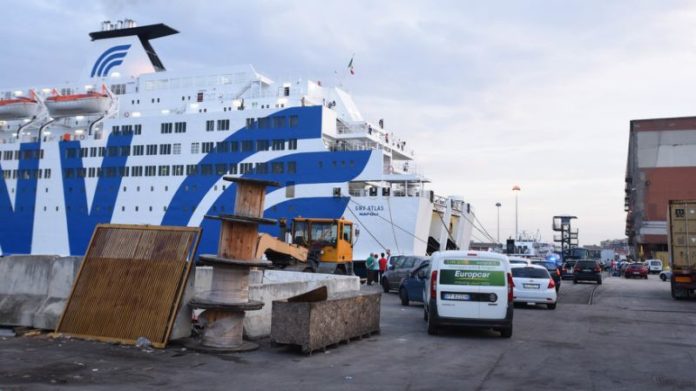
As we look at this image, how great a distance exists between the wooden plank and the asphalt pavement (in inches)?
15.5

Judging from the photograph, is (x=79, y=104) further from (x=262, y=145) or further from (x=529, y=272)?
(x=529, y=272)

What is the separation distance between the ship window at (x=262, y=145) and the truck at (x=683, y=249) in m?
21.6

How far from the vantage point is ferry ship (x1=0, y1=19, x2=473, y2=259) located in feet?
106

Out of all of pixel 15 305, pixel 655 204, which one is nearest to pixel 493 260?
pixel 15 305

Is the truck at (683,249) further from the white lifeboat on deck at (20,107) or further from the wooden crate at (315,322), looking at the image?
the white lifeboat on deck at (20,107)

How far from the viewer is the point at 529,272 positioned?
17141 millimetres

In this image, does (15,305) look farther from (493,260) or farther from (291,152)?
(291,152)

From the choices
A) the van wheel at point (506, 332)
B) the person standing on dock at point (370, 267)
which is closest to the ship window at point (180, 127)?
the person standing on dock at point (370, 267)

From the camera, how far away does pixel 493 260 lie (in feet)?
35.2

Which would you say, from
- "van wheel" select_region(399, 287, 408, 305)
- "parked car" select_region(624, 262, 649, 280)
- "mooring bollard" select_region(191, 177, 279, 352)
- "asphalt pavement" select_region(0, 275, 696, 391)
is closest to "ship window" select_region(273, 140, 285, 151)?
"van wheel" select_region(399, 287, 408, 305)

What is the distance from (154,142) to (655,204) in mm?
62775

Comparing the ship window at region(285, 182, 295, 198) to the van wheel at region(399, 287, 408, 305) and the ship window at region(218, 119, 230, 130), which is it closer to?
the ship window at region(218, 119, 230, 130)

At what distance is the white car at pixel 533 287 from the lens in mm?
16516

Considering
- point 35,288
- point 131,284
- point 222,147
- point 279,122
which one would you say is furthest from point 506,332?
point 222,147
